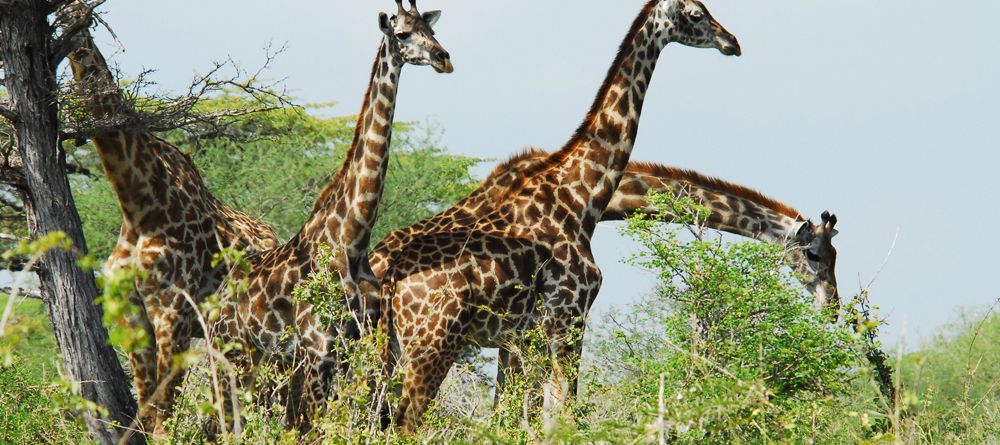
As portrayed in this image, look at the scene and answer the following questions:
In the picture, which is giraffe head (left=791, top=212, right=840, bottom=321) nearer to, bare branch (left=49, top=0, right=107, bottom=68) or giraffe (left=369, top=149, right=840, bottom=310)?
giraffe (left=369, top=149, right=840, bottom=310)

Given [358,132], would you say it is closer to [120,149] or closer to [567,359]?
[120,149]

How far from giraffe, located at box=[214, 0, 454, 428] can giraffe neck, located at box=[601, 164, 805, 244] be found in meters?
3.46

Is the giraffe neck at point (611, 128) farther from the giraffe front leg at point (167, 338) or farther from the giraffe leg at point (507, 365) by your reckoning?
the giraffe front leg at point (167, 338)

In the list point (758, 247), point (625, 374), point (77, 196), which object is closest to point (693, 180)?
point (625, 374)

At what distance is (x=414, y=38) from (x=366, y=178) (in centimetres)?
106

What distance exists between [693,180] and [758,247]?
3246 millimetres

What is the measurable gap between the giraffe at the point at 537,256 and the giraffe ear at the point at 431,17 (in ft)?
5.30

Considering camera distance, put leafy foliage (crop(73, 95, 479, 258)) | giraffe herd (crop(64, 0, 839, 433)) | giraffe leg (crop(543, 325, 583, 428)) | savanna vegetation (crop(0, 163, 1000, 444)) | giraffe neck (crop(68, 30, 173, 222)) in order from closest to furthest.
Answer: savanna vegetation (crop(0, 163, 1000, 444)), giraffe leg (crop(543, 325, 583, 428)), giraffe herd (crop(64, 0, 839, 433)), giraffe neck (crop(68, 30, 173, 222)), leafy foliage (crop(73, 95, 479, 258))

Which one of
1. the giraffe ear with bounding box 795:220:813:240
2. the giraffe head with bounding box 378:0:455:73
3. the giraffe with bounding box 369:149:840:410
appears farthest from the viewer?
the giraffe ear with bounding box 795:220:813:240

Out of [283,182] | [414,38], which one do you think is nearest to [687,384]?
[414,38]

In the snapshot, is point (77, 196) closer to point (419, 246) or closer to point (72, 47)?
point (72, 47)

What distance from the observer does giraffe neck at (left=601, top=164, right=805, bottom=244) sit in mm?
11758

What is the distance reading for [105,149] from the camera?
31.9 ft

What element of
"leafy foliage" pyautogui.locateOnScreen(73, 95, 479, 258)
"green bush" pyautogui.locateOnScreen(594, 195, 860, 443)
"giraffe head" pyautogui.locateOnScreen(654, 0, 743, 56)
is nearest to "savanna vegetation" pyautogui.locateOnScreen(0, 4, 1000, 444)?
"green bush" pyautogui.locateOnScreen(594, 195, 860, 443)
